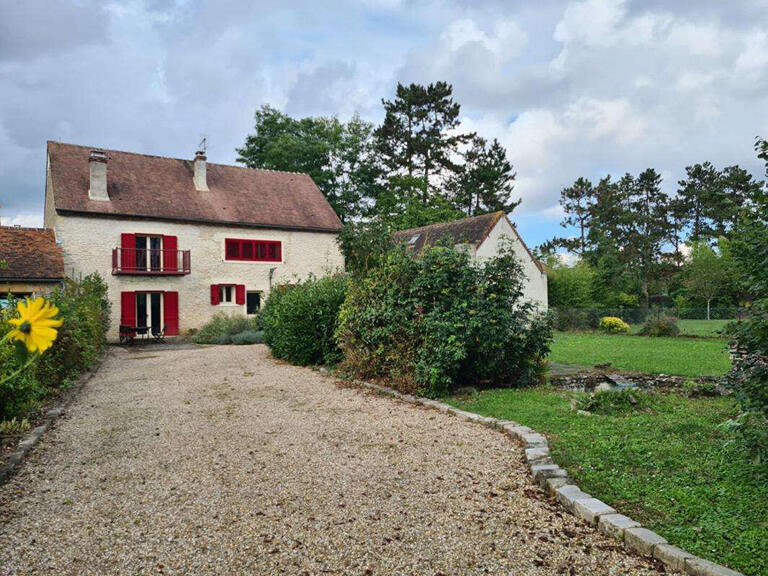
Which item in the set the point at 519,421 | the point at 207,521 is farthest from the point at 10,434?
the point at 519,421

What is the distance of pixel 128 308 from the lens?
20266 mm

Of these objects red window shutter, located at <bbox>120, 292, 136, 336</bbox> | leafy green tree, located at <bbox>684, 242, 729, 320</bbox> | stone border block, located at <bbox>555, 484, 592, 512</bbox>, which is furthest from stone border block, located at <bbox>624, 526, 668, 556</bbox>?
leafy green tree, located at <bbox>684, 242, 729, 320</bbox>

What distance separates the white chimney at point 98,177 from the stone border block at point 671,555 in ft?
72.1

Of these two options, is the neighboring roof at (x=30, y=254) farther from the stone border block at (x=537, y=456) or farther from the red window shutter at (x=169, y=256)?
the stone border block at (x=537, y=456)

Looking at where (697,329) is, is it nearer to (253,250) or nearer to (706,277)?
(706,277)

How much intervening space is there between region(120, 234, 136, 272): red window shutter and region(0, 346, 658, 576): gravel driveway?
49.1 feet

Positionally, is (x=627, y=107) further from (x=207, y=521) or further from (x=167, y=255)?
(x=167, y=255)

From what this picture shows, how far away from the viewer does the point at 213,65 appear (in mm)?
10211

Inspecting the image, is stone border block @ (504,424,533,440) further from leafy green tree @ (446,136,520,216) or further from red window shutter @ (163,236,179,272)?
leafy green tree @ (446,136,520,216)

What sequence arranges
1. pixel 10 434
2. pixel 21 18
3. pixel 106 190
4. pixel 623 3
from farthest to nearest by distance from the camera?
pixel 106 190
pixel 623 3
pixel 10 434
pixel 21 18

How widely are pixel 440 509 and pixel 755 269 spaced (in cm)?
277

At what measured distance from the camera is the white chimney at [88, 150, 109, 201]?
1992cm

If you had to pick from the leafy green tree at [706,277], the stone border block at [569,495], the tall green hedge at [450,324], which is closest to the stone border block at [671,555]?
the stone border block at [569,495]

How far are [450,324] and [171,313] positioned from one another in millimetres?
16920
